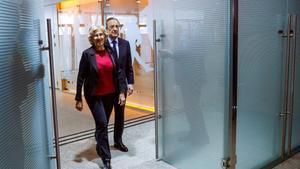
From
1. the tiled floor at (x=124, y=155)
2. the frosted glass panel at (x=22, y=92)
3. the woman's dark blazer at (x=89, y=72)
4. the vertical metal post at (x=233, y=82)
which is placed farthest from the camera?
the tiled floor at (x=124, y=155)

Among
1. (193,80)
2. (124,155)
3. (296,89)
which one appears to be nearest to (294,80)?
(296,89)

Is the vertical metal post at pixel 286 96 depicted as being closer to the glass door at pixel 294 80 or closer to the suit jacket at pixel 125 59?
the glass door at pixel 294 80

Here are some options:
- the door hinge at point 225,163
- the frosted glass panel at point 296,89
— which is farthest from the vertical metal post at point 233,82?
the frosted glass panel at point 296,89

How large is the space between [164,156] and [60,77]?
5.06m

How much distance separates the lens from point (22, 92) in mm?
1633

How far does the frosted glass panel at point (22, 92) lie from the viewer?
136cm

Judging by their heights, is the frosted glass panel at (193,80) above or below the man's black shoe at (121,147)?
above

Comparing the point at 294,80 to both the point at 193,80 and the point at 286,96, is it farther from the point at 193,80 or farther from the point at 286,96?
the point at 193,80

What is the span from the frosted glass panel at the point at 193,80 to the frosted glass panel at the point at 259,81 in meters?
0.20

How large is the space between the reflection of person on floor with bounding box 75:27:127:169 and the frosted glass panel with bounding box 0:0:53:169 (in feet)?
3.50

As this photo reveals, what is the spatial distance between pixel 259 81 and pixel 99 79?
5.34 feet

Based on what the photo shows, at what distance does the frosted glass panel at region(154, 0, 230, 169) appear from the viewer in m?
2.63

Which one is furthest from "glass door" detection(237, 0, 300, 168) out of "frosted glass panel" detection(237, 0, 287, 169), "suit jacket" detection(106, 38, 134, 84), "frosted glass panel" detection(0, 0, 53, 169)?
"frosted glass panel" detection(0, 0, 53, 169)

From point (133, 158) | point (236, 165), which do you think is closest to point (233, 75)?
point (236, 165)
